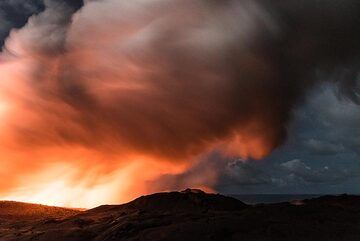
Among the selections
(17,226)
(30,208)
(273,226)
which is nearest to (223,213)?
(273,226)

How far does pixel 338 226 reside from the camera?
100ft

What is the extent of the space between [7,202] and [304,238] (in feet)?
139

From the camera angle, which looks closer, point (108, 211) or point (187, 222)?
point (187, 222)

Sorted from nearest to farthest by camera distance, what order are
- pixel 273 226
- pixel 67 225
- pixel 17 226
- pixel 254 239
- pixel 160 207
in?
1. pixel 254 239
2. pixel 273 226
3. pixel 67 225
4. pixel 160 207
5. pixel 17 226

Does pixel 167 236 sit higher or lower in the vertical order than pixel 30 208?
lower

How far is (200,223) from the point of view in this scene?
1212 inches

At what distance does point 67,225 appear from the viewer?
37.1 metres

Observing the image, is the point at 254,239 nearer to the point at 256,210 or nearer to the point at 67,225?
the point at 256,210

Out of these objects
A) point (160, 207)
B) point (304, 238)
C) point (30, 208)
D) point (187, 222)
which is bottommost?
point (304, 238)

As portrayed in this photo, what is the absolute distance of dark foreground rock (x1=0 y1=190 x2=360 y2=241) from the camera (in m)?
29.1

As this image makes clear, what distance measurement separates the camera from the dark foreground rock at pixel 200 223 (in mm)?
29094

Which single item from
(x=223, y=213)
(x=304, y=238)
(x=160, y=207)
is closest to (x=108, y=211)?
(x=160, y=207)

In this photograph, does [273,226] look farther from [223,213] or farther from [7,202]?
[7,202]

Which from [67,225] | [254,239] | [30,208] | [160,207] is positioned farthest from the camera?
[30,208]
